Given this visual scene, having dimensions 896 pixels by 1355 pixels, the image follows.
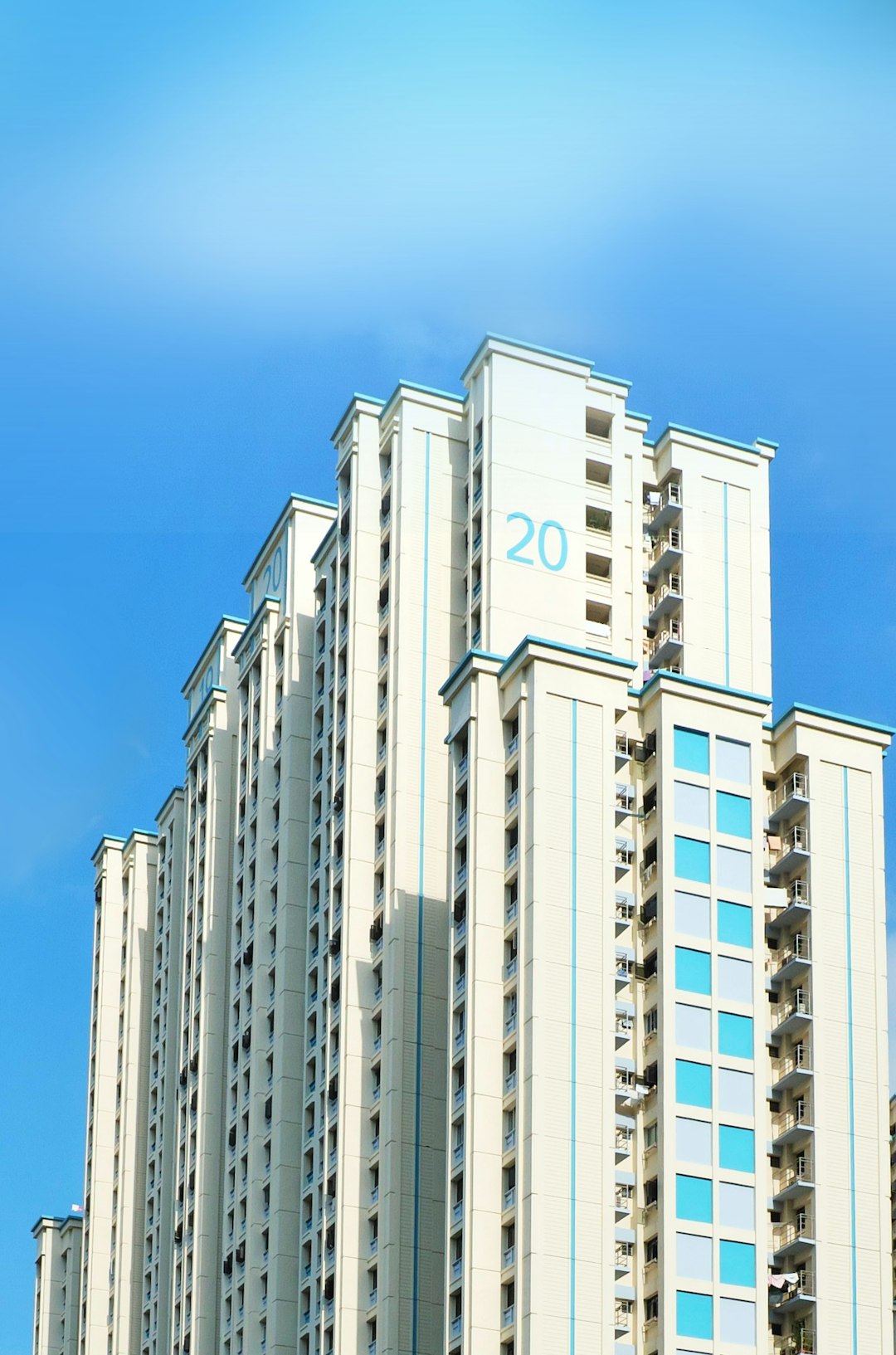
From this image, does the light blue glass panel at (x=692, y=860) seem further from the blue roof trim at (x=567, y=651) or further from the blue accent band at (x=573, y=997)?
the blue roof trim at (x=567, y=651)

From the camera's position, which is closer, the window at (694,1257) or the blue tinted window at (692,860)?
the window at (694,1257)

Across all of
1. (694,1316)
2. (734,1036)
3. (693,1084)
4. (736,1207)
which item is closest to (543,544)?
(734,1036)

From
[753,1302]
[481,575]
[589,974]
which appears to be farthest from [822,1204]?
[481,575]

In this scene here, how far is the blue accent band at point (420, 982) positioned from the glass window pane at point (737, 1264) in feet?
29.8

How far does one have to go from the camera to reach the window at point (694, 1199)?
57.7 metres

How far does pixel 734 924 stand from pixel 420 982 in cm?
930

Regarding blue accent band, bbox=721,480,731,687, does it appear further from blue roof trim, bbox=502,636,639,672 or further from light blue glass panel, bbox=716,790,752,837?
blue roof trim, bbox=502,636,639,672

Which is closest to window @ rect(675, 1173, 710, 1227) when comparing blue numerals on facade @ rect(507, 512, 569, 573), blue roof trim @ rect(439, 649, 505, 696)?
blue roof trim @ rect(439, 649, 505, 696)

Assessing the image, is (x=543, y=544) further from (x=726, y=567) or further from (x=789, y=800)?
(x=789, y=800)

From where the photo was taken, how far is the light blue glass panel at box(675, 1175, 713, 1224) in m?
Result: 57.7

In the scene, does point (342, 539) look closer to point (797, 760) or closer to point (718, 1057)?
point (797, 760)

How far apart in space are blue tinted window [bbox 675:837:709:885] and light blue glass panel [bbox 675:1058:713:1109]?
4.65m

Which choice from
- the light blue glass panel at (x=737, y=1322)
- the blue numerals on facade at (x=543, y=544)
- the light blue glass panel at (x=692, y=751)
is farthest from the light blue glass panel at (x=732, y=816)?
the light blue glass panel at (x=737, y=1322)

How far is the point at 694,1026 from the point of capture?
196 feet
